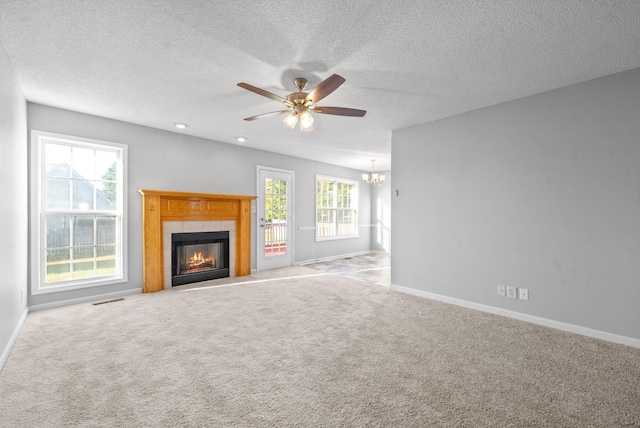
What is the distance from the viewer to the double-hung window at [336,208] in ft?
23.8

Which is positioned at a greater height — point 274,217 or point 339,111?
point 339,111

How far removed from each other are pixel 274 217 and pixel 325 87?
408 centimetres

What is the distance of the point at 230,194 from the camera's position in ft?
17.1

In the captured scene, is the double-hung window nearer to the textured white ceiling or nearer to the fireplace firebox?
the fireplace firebox

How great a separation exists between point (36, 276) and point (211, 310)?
213 centimetres

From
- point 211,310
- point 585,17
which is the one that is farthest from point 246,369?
point 585,17

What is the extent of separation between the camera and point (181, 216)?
4.67 meters

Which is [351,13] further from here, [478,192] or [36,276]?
[36,276]

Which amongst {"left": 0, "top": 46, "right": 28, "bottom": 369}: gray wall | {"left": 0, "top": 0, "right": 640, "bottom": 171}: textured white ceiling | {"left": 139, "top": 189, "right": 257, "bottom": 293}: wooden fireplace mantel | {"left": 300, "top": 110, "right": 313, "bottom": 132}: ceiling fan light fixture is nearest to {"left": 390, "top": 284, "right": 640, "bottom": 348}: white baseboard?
{"left": 0, "top": 0, "right": 640, "bottom": 171}: textured white ceiling

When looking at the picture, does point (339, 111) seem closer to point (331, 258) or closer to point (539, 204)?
point (539, 204)

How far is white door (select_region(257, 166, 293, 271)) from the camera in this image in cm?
588

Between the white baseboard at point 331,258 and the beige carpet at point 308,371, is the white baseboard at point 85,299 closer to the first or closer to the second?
the beige carpet at point 308,371

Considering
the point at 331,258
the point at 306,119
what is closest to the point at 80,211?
the point at 306,119

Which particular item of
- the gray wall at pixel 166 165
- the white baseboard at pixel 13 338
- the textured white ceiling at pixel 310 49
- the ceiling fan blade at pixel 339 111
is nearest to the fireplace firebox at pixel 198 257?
the gray wall at pixel 166 165
